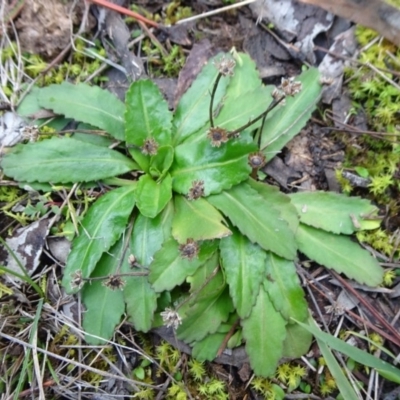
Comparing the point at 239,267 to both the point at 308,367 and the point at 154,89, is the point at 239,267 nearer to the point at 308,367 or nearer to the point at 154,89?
the point at 308,367

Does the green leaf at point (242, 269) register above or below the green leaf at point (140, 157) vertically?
below

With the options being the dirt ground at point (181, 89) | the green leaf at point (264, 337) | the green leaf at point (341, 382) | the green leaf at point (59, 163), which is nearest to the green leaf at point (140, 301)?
the dirt ground at point (181, 89)

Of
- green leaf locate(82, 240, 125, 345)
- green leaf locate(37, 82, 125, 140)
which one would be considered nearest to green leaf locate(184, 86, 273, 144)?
green leaf locate(37, 82, 125, 140)

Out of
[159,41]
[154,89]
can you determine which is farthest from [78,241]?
[159,41]

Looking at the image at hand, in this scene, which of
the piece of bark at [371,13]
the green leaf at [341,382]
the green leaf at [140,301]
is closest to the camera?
the green leaf at [341,382]

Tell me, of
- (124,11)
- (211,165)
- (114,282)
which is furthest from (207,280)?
(124,11)

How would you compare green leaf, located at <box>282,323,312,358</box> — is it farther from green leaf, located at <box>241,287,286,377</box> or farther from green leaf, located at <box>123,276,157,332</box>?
green leaf, located at <box>123,276,157,332</box>

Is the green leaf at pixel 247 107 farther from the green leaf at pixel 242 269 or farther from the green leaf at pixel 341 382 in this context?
the green leaf at pixel 341 382
